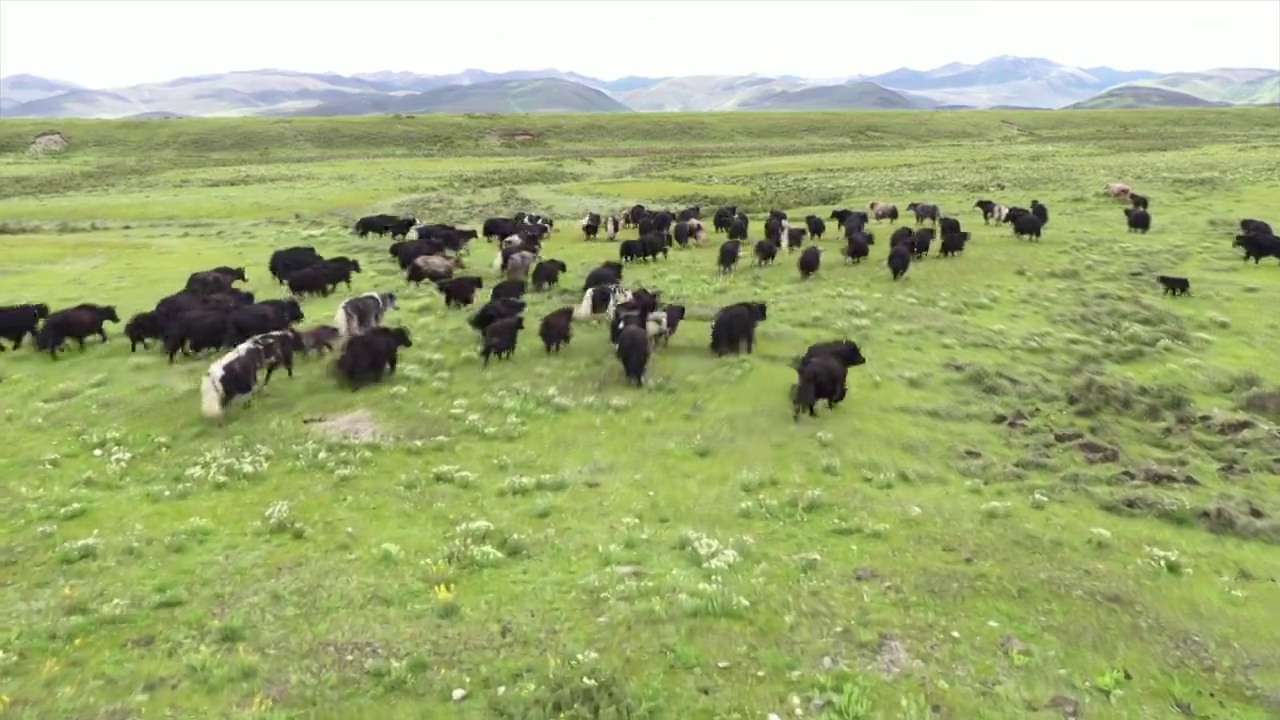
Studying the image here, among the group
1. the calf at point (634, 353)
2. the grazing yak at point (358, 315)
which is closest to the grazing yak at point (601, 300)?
the calf at point (634, 353)

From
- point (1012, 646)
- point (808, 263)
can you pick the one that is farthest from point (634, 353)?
point (808, 263)

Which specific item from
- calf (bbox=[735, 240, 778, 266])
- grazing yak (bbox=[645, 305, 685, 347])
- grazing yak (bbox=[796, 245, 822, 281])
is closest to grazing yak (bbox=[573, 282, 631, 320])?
grazing yak (bbox=[645, 305, 685, 347])

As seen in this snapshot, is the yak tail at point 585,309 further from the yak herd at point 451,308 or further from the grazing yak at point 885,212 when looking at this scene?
the grazing yak at point 885,212

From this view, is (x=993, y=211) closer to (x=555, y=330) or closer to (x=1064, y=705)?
(x=555, y=330)

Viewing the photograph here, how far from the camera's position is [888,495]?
1229cm

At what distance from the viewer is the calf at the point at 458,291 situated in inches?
923

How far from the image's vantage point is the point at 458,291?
76.9ft

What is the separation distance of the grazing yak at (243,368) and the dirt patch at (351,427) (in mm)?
1626

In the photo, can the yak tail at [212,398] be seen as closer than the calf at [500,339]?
Yes

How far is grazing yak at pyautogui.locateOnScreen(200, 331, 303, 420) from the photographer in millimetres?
15109

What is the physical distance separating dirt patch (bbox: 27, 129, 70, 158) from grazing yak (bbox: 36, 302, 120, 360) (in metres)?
78.1

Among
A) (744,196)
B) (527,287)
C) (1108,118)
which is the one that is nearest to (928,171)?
(744,196)

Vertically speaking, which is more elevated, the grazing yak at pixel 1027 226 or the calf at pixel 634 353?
the grazing yak at pixel 1027 226

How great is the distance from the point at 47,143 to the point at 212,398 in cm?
8980
